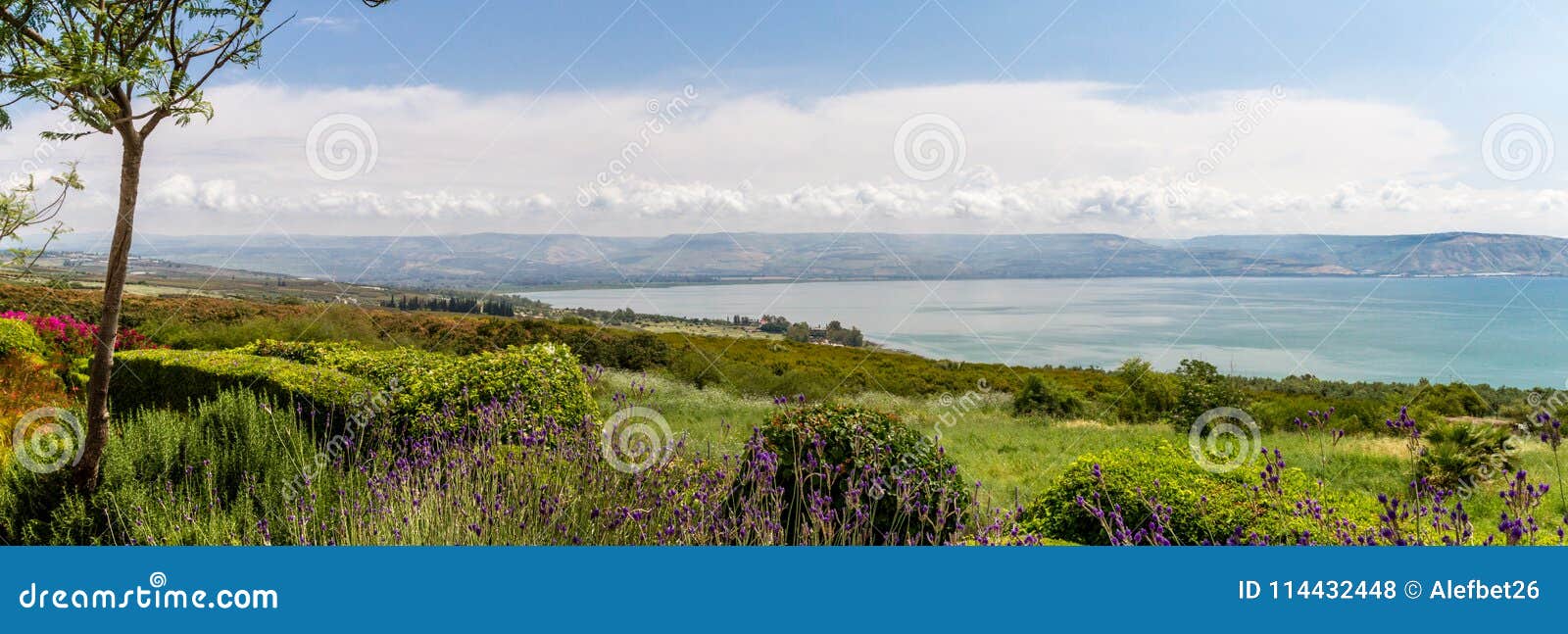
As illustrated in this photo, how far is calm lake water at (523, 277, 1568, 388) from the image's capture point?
20.5 meters

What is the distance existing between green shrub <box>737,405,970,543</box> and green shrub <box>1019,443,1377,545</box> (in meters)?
0.58

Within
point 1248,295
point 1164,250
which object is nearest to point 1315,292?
point 1248,295

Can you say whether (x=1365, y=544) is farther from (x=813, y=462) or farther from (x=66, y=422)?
(x=66, y=422)

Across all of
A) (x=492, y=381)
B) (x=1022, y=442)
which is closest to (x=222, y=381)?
(x=492, y=381)

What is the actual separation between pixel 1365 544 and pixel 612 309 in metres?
18.9

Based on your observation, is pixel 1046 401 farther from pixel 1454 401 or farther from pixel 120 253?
pixel 120 253

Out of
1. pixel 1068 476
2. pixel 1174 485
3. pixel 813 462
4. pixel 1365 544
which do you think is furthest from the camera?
pixel 1068 476

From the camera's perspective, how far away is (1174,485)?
4824mm

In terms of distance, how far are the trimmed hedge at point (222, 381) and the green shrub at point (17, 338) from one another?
1849 mm

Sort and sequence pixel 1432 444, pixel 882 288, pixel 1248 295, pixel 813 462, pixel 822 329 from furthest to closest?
1. pixel 1248 295
2. pixel 822 329
3. pixel 882 288
4. pixel 1432 444
5. pixel 813 462

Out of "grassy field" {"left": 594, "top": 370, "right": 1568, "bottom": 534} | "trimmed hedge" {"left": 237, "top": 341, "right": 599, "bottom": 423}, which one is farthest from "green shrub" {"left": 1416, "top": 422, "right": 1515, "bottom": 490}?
"trimmed hedge" {"left": 237, "top": 341, "right": 599, "bottom": 423}

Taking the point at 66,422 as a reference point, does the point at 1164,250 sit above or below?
above

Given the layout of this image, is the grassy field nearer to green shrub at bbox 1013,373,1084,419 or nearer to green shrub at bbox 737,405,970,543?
green shrub at bbox 1013,373,1084,419

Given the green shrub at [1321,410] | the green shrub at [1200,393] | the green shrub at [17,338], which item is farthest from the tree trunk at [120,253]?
the green shrub at [1321,410]
